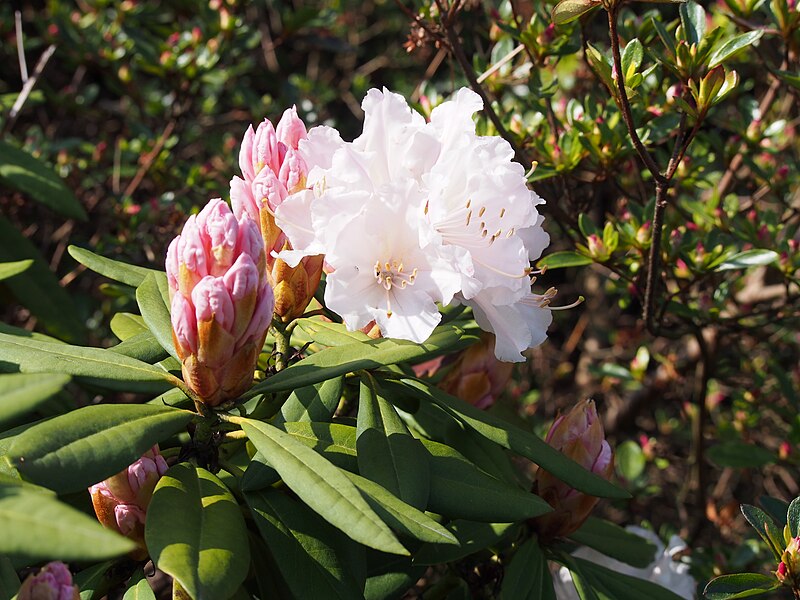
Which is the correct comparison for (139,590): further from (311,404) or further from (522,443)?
(522,443)

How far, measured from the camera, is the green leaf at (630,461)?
2439 millimetres

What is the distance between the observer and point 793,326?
268 centimetres

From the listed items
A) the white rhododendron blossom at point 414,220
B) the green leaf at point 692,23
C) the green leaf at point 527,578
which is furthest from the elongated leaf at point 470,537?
the green leaf at point 692,23

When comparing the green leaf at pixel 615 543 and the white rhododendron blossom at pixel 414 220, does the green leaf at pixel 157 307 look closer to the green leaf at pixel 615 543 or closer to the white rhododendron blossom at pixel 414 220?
the white rhododendron blossom at pixel 414 220

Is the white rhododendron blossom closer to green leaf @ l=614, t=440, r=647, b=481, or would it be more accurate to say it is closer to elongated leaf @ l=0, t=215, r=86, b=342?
elongated leaf @ l=0, t=215, r=86, b=342

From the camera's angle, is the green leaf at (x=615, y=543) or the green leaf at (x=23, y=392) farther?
the green leaf at (x=615, y=543)

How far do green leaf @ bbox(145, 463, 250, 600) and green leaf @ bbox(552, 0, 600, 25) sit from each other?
0.90 metres

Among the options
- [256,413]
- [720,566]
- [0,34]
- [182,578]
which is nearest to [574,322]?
[720,566]

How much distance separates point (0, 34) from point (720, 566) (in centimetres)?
290

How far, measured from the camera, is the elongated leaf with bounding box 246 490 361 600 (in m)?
1.09

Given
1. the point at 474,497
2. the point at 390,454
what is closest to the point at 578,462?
the point at 474,497

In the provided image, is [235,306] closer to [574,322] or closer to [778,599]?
[778,599]

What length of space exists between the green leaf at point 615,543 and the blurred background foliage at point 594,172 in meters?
0.43

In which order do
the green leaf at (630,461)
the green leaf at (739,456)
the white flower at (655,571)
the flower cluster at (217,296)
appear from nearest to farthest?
the flower cluster at (217,296)
the white flower at (655,571)
the green leaf at (739,456)
the green leaf at (630,461)
